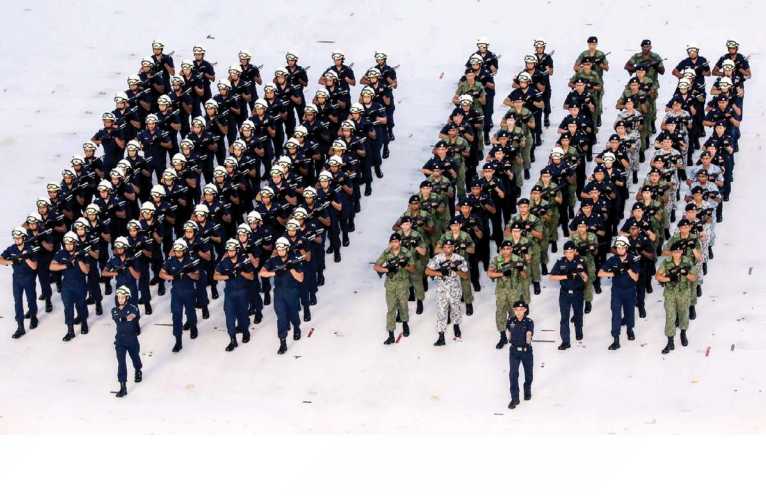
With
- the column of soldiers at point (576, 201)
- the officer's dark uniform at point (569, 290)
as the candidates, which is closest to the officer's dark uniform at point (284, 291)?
the column of soldiers at point (576, 201)

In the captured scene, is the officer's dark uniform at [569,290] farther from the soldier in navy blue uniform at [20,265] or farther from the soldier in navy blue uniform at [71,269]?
the soldier in navy blue uniform at [20,265]

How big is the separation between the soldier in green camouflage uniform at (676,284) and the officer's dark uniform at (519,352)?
246 cm

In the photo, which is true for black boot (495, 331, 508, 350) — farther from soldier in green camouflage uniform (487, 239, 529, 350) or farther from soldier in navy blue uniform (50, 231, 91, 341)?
soldier in navy blue uniform (50, 231, 91, 341)

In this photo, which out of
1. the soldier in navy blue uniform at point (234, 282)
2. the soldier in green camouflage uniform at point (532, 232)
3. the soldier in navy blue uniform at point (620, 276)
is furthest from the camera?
the soldier in green camouflage uniform at point (532, 232)

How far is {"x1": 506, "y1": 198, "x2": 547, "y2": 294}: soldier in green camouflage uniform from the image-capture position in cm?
3478

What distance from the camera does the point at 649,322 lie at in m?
34.6

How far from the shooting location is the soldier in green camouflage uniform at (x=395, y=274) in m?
34.0

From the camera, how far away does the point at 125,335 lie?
33125mm

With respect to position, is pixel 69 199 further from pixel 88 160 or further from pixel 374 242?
pixel 374 242

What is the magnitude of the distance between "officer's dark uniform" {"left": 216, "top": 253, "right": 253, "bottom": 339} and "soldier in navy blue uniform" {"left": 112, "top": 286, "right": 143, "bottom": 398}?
1.71m

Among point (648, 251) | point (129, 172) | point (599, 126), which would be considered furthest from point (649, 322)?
point (129, 172)

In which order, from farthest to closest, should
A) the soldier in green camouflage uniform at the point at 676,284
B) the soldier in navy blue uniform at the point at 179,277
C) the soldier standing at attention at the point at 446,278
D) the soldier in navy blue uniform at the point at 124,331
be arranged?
the soldier in navy blue uniform at the point at 179,277 < the soldier standing at attention at the point at 446,278 < the soldier in green camouflage uniform at the point at 676,284 < the soldier in navy blue uniform at the point at 124,331

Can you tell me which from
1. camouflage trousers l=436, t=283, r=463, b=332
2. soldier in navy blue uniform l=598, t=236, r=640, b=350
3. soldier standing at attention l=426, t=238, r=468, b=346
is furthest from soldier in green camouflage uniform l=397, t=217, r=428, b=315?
soldier in navy blue uniform l=598, t=236, r=640, b=350

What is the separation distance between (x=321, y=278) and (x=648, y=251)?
20.1 ft
